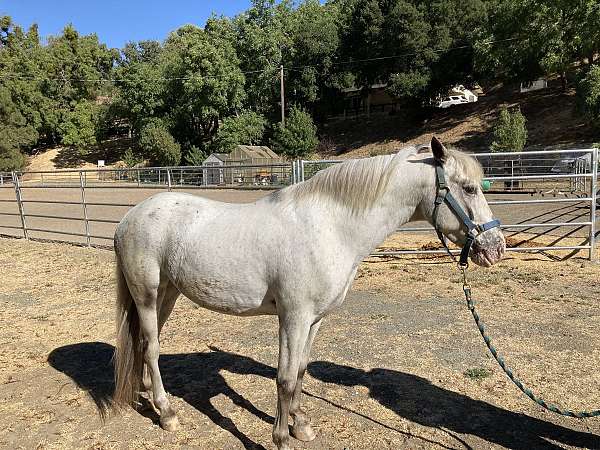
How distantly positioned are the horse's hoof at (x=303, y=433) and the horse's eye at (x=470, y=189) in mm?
1672

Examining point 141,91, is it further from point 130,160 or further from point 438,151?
point 438,151

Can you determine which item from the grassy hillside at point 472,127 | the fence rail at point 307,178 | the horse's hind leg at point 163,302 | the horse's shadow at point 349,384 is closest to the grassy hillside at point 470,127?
the grassy hillside at point 472,127

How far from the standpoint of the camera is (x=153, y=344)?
293 centimetres

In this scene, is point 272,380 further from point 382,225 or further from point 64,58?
point 64,58

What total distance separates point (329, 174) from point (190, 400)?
6.45 ft

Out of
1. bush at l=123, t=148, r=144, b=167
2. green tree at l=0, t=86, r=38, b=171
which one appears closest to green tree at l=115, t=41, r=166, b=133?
bush at l=123, t=148, r=144, b=167

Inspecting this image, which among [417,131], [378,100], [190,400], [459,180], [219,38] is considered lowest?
[190,400]

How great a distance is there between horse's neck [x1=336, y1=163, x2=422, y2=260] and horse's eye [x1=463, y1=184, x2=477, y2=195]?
23 cm

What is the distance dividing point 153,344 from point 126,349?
0.25 metres

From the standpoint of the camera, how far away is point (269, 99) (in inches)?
1601

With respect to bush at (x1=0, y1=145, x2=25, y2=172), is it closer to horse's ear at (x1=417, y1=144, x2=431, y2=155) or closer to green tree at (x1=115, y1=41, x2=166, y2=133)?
green tree at (x1=115, y1=41, x2=166, y2=133)

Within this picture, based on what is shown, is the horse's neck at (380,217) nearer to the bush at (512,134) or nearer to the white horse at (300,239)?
the white horse at (300,239)

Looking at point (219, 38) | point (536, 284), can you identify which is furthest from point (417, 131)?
point (536, 284)

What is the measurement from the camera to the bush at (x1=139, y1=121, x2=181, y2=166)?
3625 cm
